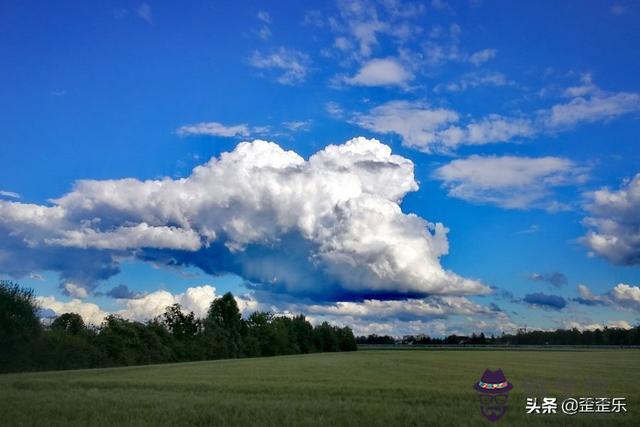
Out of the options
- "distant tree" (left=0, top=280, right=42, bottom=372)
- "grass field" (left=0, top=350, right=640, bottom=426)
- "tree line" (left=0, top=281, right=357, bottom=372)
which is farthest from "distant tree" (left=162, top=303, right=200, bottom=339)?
"grass field" (left=0, top=350, right=640, bottom=426)

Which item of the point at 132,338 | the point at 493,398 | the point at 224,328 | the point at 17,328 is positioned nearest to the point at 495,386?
the point at 493,398

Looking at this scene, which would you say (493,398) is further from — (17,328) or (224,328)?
(224,328)

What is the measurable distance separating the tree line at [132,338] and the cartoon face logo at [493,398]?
67.8 meters

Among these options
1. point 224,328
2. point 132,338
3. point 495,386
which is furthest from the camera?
point 224,328

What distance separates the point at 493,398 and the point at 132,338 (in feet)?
312

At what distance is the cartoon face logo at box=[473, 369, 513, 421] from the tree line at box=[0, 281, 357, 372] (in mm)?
67798

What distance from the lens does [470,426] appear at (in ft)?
66.8

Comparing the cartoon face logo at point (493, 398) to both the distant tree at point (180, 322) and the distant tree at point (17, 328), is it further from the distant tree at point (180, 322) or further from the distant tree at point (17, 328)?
the distant tree at point (180, 322)

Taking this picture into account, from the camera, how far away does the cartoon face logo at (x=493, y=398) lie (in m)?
23.8

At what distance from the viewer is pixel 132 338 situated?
111250mm

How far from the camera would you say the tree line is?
81438 millimetres

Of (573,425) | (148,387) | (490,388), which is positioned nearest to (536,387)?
(490,388)

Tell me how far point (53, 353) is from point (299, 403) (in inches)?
2894

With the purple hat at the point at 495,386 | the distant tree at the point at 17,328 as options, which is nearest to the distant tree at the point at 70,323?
the distant tree at the point at 17,328
